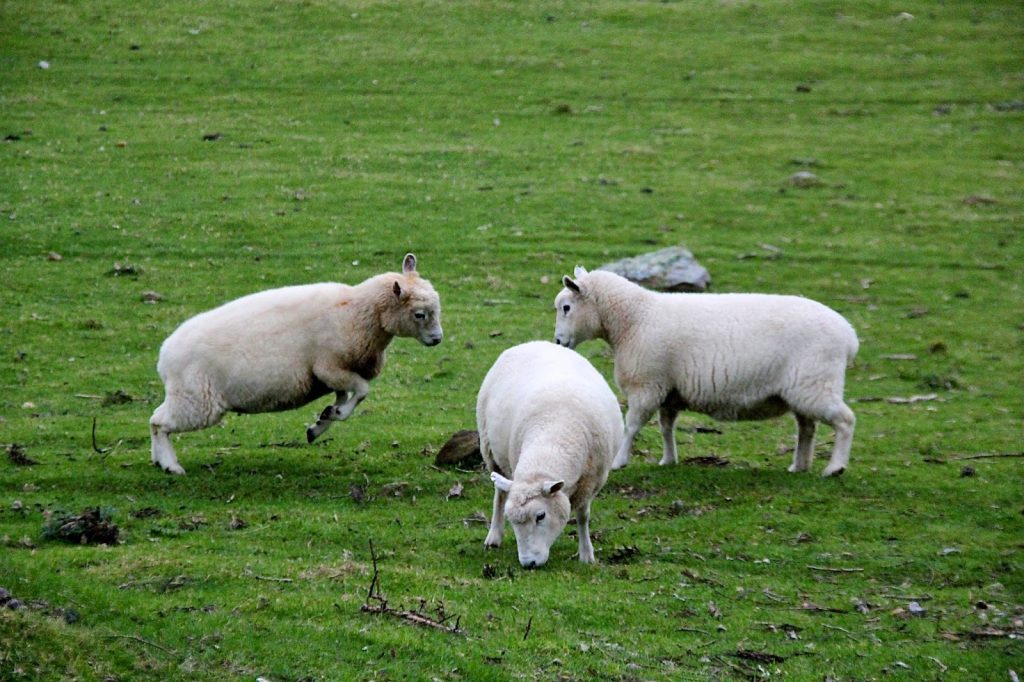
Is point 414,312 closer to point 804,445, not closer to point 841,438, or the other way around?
point 804,445

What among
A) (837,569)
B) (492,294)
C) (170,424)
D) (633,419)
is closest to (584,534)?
(837,569)

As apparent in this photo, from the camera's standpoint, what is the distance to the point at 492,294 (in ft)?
74.0

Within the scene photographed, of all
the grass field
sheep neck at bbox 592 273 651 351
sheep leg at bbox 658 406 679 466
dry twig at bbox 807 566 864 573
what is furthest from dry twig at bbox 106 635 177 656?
sheep neck at bbox 592 273 651 351

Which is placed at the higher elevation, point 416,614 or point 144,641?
point 144,641

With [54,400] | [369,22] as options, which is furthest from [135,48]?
[54,400]

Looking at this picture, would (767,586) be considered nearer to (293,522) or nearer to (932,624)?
(932,624)

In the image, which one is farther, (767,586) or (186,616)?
(767,586)

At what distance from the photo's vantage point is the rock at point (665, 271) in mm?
22438

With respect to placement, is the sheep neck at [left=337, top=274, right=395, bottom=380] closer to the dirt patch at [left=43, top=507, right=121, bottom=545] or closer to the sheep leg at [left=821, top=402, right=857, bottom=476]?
the dirt patch at [left=43, top=507, right=121, bottom=545]

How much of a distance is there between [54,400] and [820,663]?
38.1ft

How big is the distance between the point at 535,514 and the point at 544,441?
28.0 inches

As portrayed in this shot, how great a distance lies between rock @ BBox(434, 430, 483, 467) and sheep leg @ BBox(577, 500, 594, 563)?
3.49 metres

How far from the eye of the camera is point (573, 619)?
9188mm

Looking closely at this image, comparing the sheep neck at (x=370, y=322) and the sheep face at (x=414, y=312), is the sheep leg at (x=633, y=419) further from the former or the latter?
the sheep neck at (x=370, y=322)
